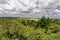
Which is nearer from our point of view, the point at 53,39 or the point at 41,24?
the point at 53,39

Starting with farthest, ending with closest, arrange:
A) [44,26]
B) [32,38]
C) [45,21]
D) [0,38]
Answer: [45,21] < [44,26] < [32,38] < [0,38]

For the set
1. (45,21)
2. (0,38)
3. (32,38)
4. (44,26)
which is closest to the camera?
(0,38)

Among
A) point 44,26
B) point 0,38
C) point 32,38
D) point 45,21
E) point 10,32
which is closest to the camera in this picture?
point 0,38

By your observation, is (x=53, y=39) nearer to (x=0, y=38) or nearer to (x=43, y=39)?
(x=43, y=39)

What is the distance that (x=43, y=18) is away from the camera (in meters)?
62.9

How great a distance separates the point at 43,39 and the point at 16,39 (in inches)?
238

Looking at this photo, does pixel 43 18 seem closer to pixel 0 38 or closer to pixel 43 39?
pixel 43 39

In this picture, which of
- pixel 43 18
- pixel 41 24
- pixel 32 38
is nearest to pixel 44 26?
pixel 41 24

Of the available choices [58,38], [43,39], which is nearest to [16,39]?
[43,39]

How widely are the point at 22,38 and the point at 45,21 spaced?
1223 inches

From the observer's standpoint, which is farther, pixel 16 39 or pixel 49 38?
pixel 49 38

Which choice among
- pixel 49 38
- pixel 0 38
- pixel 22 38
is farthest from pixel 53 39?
pixel 0 38

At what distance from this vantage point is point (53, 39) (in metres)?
31.2

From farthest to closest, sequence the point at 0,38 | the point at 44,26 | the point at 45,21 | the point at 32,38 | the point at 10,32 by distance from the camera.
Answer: the point at 45,21 → the point at 44,26 → the point at 10,32 → the point at 32,38 → the point at 0,38
